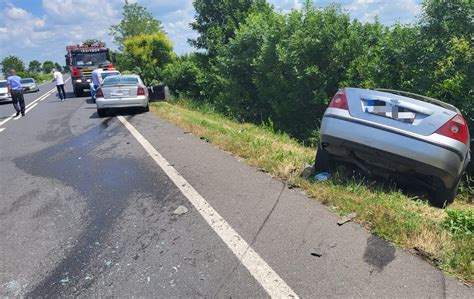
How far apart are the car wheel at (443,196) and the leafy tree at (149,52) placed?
81.6ft

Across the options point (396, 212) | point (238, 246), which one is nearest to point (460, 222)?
point (396, 212)

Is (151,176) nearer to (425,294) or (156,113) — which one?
(425,294)

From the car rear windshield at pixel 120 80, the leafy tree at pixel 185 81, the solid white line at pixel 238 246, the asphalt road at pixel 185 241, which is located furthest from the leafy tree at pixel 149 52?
the solid white line at pixel 238 246

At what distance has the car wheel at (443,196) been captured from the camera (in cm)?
458

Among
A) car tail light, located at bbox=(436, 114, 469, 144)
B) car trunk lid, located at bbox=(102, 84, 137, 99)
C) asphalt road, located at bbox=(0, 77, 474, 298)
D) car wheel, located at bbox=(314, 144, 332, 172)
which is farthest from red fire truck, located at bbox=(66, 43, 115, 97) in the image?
car tail light, located at bbox=(436, 114, 469, 144)

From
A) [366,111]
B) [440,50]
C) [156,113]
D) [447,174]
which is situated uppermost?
[440,50]

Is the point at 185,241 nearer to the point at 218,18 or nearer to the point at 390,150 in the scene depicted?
the point at 390,150

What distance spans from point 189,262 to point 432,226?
2178mm

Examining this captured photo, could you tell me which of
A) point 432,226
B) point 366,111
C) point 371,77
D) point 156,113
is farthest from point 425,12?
point 156,113

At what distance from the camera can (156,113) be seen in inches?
527

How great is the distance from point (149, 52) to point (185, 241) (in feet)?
87.7

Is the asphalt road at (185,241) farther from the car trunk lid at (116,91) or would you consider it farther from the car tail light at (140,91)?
the car tail light at (140,91)

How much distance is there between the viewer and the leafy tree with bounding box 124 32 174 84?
92.9 ft

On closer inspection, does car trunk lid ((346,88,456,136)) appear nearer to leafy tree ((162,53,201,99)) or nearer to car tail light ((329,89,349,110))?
car tail light ((329,89,349,110))
